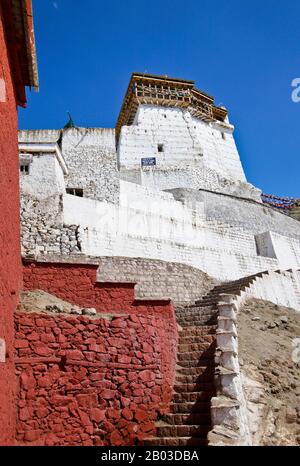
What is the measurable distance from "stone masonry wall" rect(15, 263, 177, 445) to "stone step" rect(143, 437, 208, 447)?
0.18 metres

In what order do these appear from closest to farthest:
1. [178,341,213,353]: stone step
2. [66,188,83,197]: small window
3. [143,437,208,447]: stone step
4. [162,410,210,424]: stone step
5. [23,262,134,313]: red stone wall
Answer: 1. [143,437,208,447]: stone step
2. [162,410,210,424]: stone step
3. [178,341,213,353]: stone step
4. [23,262,134,313]: red stone wall
5. [66,188,83,197]: small window

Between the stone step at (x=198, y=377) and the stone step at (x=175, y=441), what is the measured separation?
1174 mm

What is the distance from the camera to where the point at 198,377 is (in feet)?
24.9

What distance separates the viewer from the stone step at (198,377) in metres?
7.51

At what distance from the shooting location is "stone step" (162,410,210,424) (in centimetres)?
676

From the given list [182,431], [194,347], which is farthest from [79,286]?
[182,431]

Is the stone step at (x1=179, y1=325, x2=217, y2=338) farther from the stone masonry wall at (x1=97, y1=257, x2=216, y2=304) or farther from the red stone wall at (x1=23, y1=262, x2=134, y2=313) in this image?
the stone masonry wall at (x1=97, y1=257, x2=216, y2=304)

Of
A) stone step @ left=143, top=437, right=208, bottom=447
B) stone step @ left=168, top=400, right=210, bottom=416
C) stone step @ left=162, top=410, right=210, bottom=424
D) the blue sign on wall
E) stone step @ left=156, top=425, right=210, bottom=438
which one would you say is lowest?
stone step @ left=143, top=437, right=208, bottom=447

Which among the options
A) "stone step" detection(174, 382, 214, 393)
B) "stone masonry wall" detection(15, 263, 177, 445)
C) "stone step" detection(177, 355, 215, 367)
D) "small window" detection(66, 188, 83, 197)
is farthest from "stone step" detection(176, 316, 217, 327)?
"small window" detection(66, 188, 83, 197)

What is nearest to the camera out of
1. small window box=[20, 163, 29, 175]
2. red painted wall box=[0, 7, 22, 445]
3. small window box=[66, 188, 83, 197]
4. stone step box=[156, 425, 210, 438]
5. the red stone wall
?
red painted wall box=[0, 7, 22, 445]

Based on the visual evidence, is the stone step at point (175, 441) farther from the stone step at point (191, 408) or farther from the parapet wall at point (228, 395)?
the stone step at point (191, 408)

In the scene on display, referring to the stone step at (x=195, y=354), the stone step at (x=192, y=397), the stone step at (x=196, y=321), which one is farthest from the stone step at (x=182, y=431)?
the stone step at (x=196, y=321)

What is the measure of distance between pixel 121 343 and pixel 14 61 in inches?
182

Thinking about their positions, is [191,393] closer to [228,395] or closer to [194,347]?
[228,395]
